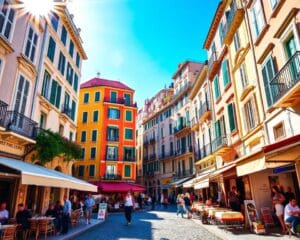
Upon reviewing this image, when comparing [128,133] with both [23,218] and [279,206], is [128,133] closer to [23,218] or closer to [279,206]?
[23,218]

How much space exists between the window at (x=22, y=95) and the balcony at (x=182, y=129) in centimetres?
2524

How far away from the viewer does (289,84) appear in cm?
884

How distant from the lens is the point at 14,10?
12.3 m

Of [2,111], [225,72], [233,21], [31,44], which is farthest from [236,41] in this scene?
[2,111]

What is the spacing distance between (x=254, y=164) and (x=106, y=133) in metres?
31.5

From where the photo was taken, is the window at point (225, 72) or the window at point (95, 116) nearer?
the window at point (225, 72)

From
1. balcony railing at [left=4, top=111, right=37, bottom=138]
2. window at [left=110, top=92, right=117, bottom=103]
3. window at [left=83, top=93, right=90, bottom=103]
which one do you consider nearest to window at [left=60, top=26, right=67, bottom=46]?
balcony railing at [left=4, top=111, right=37, bottom=138]

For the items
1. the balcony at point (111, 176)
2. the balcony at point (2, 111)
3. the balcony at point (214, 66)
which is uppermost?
the balcony at point (214, 66)

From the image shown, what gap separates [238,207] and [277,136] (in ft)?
15.1

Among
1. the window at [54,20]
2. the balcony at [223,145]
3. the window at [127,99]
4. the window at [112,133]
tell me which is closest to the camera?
the balcony at [223,145]

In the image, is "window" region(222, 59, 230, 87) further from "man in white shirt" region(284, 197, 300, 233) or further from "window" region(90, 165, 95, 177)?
"window" region(90, 165, 95, 177)

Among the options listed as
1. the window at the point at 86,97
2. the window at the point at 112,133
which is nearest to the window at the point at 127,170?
the window at the point at 112,133

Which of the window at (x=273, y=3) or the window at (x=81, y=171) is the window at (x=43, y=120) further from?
the window at (x=81, y=171)

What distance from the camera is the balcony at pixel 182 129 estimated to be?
117 ft
